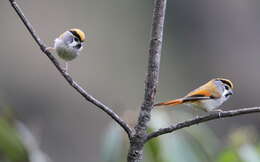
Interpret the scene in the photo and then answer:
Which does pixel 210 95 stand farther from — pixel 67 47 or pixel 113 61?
pixel 113 61

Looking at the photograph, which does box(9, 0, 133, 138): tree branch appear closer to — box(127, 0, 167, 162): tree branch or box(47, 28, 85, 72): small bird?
box(127, 0, 167, 162): tree branch

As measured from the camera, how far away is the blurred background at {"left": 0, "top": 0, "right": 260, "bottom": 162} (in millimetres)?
7930

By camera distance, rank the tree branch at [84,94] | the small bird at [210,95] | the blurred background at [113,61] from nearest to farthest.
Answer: the tree branch at [84,94]
the small bird at [210,95]
the blurred background at [113,61]

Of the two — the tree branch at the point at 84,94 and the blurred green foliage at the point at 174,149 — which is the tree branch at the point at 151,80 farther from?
the blurred green foliage at the point at 174,149

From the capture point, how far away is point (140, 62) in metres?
8.91

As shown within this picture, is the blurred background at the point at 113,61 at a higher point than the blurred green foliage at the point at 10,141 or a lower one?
higher

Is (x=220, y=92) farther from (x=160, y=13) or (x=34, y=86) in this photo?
(x=34, y=86)

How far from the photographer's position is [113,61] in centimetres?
881

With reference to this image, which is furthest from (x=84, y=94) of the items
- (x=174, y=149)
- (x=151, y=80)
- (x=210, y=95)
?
(x=210, y=95)

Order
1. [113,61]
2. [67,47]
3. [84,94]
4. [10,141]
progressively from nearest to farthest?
[84,94], [10,141], [67,47], [113,61]

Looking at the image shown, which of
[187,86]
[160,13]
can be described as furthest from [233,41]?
[160,13]

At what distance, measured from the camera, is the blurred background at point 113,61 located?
26.0 feet

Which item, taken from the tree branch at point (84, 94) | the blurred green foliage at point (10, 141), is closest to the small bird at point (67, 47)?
the blurred green foliage at point (10, 141)

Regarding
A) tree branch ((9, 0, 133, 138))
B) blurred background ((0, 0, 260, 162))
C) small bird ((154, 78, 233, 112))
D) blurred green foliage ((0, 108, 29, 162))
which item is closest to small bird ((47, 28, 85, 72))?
blurred green foliage ((0, 108, 29, 162))
